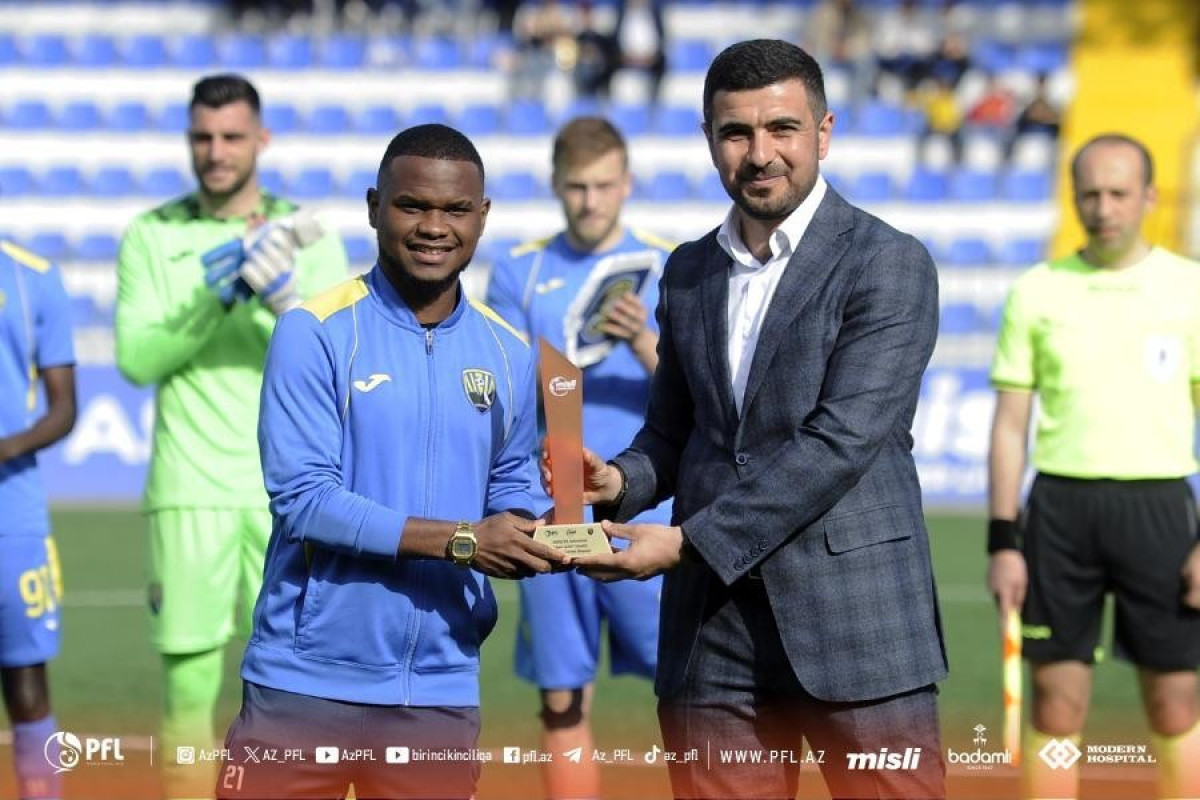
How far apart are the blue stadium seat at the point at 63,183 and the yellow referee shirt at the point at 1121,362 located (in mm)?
15299

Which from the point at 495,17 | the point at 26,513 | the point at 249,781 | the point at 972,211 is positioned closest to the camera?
the point at 249,781

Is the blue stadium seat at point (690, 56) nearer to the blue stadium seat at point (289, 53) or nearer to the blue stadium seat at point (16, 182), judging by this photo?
the blue stadium seat at point (289, 53)

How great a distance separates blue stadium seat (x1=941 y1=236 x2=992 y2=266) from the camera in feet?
59.9

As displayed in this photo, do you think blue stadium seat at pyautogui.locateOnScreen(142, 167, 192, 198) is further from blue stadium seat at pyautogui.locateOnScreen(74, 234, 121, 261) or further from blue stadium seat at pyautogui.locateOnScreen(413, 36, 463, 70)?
blue stadium seat at pyautogui.locateOnScreen(413, 36, 463, 70)

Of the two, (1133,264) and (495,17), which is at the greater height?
(495,17)

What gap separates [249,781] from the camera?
357cm

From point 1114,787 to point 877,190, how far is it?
43.9 feet

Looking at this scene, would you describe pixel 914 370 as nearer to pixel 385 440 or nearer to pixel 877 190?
→ pixel 385 440

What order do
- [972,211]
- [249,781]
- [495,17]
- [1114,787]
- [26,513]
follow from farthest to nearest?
1. [495,17]
2. [972,211]
3. [1114,787]
4. [26,513]
5. [249,781]

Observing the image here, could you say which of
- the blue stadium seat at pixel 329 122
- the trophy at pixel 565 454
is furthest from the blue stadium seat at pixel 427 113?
the trophy at pixel 565 454

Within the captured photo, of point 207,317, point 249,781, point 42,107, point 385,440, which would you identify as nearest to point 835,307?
point 385,440

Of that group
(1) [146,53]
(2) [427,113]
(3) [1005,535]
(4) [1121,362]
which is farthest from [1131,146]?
(1) [146,53]

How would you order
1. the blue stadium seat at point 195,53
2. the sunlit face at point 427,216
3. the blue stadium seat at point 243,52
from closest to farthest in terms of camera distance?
the sunlit face at point 427,216
the blue stadium seat at point 243,52
the blue stadium seat at point 195,53

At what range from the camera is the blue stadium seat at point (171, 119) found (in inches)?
781
